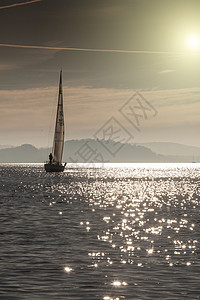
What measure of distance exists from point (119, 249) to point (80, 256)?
3.41 meters

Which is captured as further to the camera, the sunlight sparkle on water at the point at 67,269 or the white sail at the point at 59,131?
the white sail at the point at 59,131

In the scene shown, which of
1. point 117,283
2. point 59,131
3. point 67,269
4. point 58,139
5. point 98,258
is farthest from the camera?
point 58,139

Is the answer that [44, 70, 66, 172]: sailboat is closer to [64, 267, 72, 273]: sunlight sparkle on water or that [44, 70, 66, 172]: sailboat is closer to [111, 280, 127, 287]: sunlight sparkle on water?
[64, 267, 72, 273]: sunlight sparkle on water

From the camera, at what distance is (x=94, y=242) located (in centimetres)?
3375

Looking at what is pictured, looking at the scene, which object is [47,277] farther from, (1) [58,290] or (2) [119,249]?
(2) [119,249]

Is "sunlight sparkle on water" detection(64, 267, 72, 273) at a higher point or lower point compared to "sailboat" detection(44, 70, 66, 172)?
lower

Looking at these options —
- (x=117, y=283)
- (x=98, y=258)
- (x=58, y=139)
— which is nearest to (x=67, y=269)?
(x=98, y=258)

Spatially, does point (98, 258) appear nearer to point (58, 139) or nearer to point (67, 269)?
point (67, 269)

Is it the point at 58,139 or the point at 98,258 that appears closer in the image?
the point at 98,258

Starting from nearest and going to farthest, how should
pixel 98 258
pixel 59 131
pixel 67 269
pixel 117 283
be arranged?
pixel 117 283 → pixel 67 269 → pixel 98 258 → pixel 59 131

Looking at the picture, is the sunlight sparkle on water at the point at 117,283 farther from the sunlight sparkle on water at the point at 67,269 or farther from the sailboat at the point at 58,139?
the sailboat at the point at 58,139

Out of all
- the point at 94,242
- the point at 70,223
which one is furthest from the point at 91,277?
the point at 70,223

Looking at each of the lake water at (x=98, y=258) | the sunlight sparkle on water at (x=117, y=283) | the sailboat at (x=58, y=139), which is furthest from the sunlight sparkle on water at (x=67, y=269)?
the sailboat at (x=58, y=139)

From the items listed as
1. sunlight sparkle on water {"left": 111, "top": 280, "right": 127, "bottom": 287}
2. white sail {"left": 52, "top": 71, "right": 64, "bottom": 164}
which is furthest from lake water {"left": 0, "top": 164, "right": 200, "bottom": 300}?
white sail {"left": 52, "top": 71, "right": 64, "bottom": 164}
